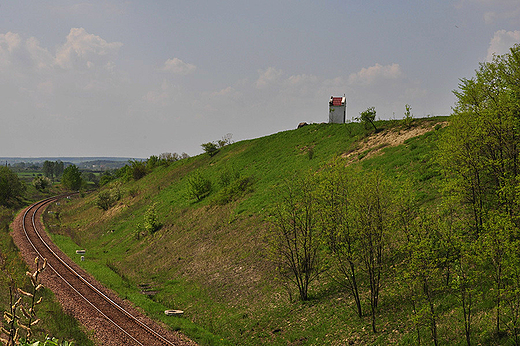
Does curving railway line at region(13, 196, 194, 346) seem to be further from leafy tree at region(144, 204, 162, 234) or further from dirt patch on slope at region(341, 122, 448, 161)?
dirt patch on slope at region(341, 122, 448, 161)

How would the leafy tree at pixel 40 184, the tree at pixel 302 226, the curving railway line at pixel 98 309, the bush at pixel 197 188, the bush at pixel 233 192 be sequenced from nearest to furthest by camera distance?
the curving railway line at pixel 98 309
the tree at pixel 302 226
the bush at pixel 233 192
the bush at pixel 197 188
the leafy tree at pixel 40 184

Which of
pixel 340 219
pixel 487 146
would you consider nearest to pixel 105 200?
pixel 340 219

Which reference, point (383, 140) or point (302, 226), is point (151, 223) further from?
point (383, 140)

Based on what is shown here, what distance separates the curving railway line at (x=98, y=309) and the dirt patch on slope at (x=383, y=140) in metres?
28.0

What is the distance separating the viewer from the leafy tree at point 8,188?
2926 inches

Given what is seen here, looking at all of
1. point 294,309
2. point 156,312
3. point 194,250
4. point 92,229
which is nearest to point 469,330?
point 294,309

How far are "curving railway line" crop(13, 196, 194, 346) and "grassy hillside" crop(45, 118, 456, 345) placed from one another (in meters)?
1.19

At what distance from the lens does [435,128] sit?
33.3m

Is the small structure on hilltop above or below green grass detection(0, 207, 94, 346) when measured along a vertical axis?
above

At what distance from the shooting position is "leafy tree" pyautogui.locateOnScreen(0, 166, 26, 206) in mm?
74312

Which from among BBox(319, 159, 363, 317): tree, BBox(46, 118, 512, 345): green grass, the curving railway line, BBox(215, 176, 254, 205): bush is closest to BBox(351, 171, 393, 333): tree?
BBox(319, 159, 363, 317): tree

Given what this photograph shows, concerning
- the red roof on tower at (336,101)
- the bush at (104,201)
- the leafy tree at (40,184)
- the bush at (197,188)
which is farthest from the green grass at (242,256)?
the leafy tree at (40,184)

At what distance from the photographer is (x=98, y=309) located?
21.2 metres

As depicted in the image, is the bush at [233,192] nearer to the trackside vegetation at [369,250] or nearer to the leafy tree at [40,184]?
the trackside vegetation at [369,250]
